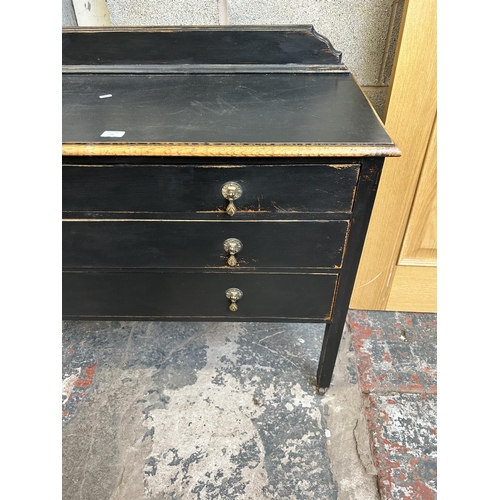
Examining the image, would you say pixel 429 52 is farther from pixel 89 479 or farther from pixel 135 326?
pixel 89 479

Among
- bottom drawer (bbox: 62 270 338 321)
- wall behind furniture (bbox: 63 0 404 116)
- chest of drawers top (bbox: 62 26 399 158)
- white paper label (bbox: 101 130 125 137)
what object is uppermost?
wall behind furniture (bbox: 63 0 404 116)

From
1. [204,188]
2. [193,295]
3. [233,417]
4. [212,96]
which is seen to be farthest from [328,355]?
[212,96]

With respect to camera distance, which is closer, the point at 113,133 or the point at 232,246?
the point at 113,133

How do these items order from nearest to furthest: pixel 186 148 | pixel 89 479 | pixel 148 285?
pixel 186 148 < pixel 148 285 < pixel 89 479

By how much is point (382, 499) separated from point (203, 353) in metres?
0.72

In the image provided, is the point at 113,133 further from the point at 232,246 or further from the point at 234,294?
the point at 234,294

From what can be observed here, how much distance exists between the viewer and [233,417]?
132 cm

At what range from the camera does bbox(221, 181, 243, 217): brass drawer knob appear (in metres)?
0.86

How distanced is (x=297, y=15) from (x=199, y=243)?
773 millimetres

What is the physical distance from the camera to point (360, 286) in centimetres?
161

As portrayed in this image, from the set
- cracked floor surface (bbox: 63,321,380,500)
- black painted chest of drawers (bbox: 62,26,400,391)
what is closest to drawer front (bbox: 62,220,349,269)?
black painted chest of drawers (bbox: 62,26,400,391)

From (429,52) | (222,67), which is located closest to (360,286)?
(429,52)

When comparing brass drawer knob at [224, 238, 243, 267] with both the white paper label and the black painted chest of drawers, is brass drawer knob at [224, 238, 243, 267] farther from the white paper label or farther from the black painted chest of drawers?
the white paper label

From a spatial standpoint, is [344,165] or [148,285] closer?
[344,165]
